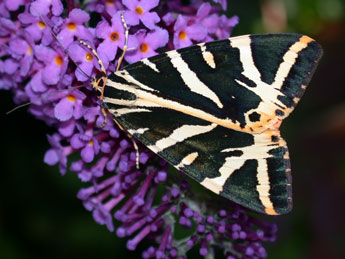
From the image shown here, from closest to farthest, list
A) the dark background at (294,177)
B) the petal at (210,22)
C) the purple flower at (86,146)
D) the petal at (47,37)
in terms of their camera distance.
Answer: the petal at (47,37), the purple flower at (86,146), the petal at (210,22), the dark background at (294,177)

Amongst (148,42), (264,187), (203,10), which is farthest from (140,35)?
(264,187)

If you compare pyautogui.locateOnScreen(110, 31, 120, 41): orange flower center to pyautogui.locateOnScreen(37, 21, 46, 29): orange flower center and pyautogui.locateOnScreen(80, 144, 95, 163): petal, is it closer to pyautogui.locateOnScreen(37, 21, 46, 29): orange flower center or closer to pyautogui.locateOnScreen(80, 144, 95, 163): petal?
pyautogui.locateOnScreen(37, 21, 46, 29): orange flower center

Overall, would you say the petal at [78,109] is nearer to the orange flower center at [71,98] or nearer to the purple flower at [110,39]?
the orange flower center at [71,98]

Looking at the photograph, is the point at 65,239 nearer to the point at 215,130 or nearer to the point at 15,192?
the point at 15,192

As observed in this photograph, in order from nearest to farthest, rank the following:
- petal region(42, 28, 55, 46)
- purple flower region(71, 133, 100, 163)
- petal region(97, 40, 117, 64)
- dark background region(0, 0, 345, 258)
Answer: petal region(97, 40, 117, 64)
petal region(42, 28, 55, 46)
purple flower region(71, 133, 100, 163)
dark background region(0, 0, 345, 258)

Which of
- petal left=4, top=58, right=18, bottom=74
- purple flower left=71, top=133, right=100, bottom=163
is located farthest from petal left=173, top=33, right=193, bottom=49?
petal left=4, top=58, right=18, bottom=74

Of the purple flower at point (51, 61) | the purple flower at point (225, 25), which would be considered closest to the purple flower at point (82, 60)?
the purple flower at point (51, 61)
